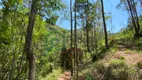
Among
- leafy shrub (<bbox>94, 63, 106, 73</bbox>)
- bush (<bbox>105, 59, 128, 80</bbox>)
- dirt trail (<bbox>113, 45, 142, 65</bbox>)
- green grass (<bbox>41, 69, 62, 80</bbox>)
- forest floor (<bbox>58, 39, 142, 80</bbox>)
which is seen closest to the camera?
bush (<bbox>105, 59, 128, 80</bbox>)

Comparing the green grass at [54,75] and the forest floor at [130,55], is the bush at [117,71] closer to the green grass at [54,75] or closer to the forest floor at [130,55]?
the forest floor at [130,55]

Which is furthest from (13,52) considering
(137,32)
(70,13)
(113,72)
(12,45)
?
(137,32)

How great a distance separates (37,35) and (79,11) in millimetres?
11565

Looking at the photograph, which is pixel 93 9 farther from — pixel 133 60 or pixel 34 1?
pixel 34 1

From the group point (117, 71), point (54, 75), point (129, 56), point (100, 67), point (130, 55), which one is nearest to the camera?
point (117, 71)

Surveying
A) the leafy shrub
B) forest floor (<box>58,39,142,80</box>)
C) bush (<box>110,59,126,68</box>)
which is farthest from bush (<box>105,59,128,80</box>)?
forest floor (<box>58,39,142,80</box>)

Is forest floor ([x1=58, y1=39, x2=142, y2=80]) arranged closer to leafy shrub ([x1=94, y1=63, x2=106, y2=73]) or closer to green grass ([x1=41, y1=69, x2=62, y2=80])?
leafy shrub ([x1=94, y1=63, x2=106, y2=73])

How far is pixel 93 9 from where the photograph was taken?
24.8 m

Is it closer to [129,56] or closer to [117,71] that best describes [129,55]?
[129,56]

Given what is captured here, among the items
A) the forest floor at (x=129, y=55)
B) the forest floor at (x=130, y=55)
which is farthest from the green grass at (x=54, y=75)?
the forest floor at (x=130, y=55)

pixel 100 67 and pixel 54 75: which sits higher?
pixel 100 67

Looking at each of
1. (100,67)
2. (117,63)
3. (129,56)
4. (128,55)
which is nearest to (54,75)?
(100,67)

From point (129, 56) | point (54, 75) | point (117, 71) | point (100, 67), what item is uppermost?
point (129, 56)

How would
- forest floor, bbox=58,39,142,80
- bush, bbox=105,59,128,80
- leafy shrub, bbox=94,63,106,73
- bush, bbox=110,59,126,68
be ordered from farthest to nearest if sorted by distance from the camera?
forest floor, bbox=58,39,142,80
leafy shrub, bbox=94,63,106,73
bush, bbox=110,59,126,68
bush, bbox=105,59,128,80
